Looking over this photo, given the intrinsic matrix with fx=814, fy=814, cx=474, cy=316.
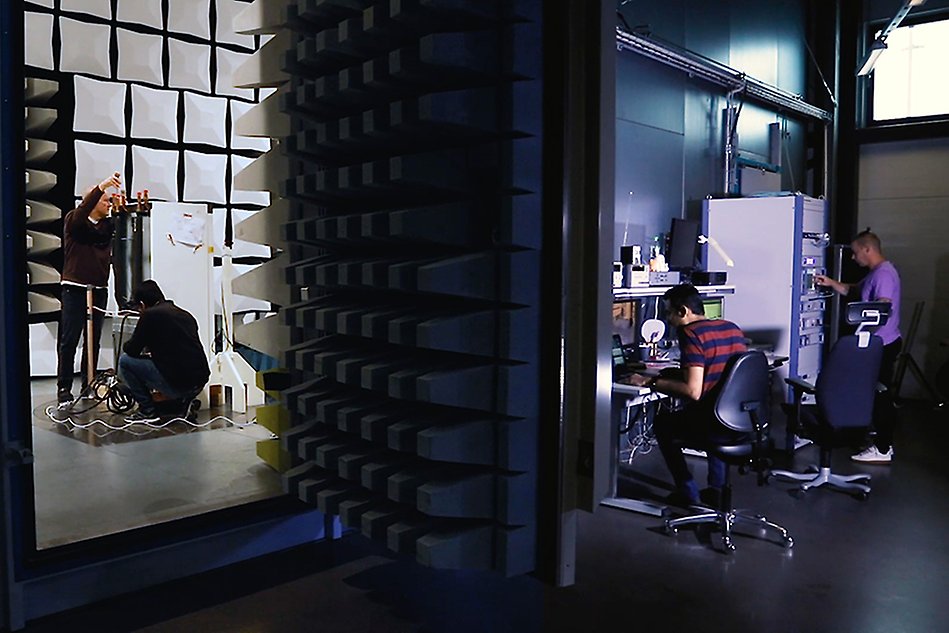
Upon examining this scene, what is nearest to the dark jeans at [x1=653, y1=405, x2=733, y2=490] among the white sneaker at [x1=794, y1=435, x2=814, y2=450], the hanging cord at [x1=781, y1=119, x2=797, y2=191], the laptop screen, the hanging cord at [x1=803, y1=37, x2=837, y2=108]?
the laptop screen

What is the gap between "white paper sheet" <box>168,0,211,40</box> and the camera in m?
7.38

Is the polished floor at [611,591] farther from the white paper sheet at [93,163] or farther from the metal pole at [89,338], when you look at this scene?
the white paper sheet at [93,163]

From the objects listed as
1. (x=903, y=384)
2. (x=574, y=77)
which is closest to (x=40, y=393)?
(x=574, y=77)

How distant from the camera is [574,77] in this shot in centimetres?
172

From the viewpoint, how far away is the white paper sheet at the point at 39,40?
21.7 ft

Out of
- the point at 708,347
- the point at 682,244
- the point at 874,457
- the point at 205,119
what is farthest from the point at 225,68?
the point at 874,457

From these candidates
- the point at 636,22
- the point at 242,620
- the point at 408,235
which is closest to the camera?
the point at 408,235

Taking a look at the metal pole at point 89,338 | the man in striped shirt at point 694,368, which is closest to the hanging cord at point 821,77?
the man in striped shirt at point 694,368

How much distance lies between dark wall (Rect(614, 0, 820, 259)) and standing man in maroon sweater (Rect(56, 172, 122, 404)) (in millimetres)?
3970

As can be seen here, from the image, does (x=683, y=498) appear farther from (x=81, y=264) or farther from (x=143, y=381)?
(x=81, y=264)

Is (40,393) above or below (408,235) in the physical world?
below

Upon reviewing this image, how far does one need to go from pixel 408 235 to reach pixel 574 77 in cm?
58

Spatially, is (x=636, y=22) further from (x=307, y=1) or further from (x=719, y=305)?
(x=307, y=1)

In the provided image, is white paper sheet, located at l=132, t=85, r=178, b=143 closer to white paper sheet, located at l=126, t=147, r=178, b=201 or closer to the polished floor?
white paper sheet, located at l=126, t=147, r=178, b=201
